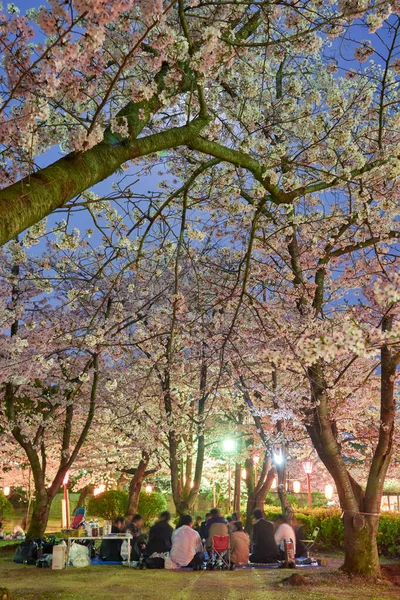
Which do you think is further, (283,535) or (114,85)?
(283,535)

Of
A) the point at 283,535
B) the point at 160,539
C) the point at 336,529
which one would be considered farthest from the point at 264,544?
the point at 336,529

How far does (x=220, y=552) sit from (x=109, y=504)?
1342 centimetres

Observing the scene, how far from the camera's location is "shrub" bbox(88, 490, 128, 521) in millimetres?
21312

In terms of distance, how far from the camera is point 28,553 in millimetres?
10078

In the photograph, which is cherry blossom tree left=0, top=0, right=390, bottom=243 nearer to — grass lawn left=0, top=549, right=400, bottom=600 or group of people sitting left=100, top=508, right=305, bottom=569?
grass lawn left=0, top=549, right=400, bottom=600

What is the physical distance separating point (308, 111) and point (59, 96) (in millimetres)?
2988

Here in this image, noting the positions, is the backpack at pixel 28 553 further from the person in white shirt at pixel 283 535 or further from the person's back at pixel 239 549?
the person in white shirt at pixel 283 535

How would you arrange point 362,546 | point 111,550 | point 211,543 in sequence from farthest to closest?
point 111,550 → point 211,543 → point 362,546

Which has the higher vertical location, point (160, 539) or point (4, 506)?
point (160, 539)

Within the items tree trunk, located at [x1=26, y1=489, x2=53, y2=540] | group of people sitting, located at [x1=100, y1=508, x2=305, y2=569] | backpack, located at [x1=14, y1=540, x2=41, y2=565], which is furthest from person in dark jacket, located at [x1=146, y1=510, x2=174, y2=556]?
tree trunk, located at [x1=26, y1=489, x2=53, y2=540]

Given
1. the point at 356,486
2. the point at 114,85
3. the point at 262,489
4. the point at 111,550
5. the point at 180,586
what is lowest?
the point at 180,586

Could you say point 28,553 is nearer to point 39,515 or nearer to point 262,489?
point 39,515

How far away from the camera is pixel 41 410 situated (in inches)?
557

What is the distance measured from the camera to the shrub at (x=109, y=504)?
21.3m
